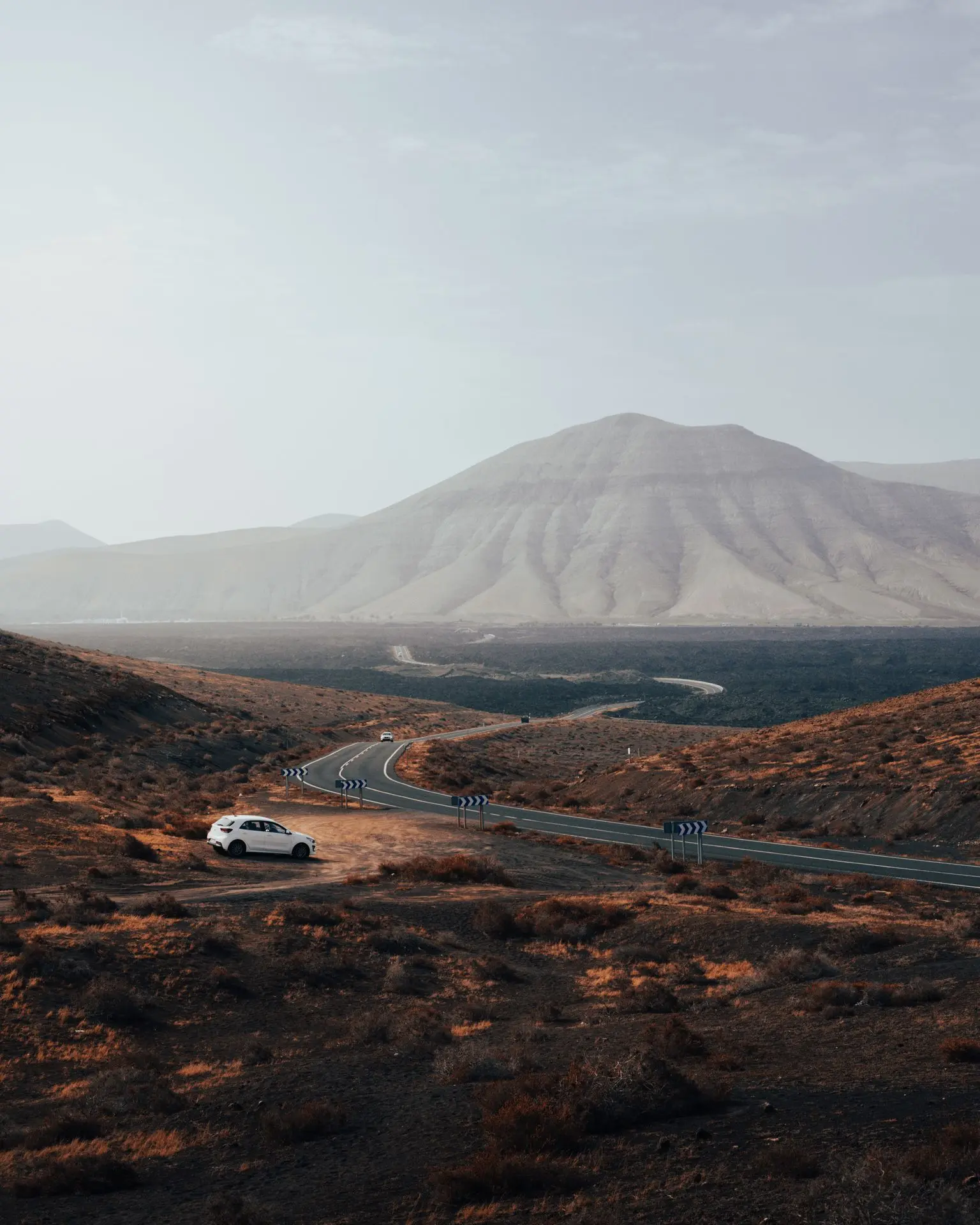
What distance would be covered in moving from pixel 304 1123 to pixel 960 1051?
8.53 m

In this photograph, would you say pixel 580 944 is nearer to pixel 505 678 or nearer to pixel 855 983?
pixel 855 983

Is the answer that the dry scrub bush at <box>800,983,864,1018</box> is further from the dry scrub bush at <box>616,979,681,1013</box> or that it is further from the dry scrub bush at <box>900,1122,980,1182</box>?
the dry scrub bush at <box>900,1122,980,1182</box>

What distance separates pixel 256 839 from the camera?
34.9m

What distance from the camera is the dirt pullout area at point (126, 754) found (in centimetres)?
3161

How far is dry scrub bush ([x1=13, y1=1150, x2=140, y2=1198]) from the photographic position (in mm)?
11094

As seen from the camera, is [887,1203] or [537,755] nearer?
[887,1203]

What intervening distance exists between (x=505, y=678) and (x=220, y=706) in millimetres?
98693

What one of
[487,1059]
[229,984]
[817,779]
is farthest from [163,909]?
[817,779]

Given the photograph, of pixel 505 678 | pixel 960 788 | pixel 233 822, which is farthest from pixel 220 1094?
pixel 505 678

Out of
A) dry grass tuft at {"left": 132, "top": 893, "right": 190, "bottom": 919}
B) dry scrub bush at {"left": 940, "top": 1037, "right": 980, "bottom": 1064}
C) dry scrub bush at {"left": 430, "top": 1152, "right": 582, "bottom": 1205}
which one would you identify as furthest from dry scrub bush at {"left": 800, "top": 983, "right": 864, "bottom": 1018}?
dry grass tuft at {"left": 132, "top": 893, "right": 190, "bottom": 919}

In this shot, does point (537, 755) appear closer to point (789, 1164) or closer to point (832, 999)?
point (832, 999)

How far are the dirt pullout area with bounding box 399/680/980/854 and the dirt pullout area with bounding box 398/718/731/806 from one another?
0.32 m

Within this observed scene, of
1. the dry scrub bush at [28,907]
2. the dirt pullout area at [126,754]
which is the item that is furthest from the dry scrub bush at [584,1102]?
the dirt pullout area at [126,754]

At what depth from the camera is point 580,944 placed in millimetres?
24344
